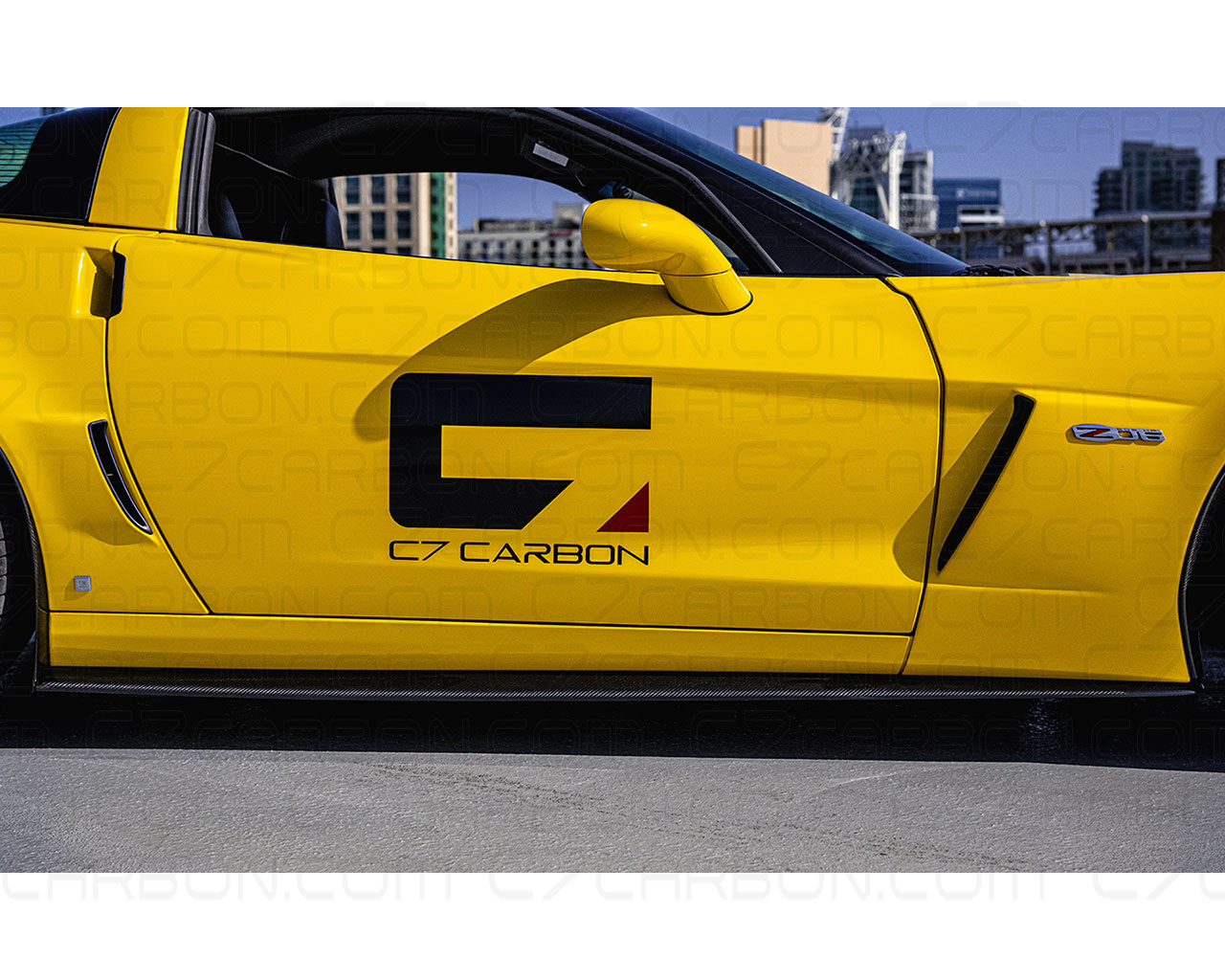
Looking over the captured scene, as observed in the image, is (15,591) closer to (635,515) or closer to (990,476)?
(635,515)

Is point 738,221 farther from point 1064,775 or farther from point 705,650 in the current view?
point 1064,775

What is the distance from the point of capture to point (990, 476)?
6.84 ft

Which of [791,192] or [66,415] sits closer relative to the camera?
[66,415]

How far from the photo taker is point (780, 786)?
85.4 inches

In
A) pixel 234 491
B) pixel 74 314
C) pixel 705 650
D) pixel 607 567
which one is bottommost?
pixel 705 650

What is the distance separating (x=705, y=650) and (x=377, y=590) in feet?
2.16

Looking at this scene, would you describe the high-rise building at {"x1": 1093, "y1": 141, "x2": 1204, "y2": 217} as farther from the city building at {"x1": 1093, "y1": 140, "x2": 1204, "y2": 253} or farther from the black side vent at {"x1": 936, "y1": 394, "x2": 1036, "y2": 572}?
the black side vent at {"x1": 936, "y1": 394, "x2": 1036, "y2": 572}

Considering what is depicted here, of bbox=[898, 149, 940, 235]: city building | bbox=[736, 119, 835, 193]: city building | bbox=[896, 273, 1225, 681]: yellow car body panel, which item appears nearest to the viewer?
bbox=[896, 273, 1225, 681]: yellow car body panel

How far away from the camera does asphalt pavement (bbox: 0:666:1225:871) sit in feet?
6.11

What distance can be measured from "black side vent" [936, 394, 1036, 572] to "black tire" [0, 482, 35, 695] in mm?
1829

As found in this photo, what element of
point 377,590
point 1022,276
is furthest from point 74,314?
point 1022,276

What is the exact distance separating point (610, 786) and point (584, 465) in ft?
2.10

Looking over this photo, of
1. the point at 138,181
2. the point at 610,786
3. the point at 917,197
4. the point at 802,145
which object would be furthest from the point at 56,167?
the point at 917,197

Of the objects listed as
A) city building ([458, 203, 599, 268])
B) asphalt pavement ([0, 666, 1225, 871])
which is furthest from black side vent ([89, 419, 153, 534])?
city building ([458, 203, 599, 268])
